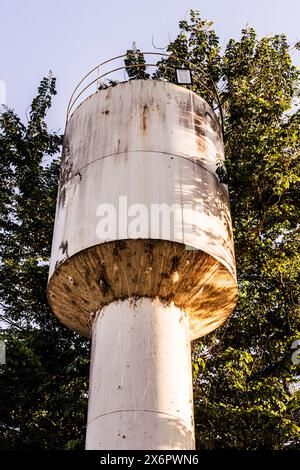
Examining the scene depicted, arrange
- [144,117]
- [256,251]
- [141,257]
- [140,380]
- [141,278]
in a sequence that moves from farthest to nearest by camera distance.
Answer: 1. [256,251]
2. [144,117]
3. [141,278]
4. [141,257]
5. [140,380]

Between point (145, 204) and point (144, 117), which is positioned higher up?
point (144, 117)

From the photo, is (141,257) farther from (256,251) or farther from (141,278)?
(256,251)

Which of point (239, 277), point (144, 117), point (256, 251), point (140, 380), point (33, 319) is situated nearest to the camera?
point (140, 380)

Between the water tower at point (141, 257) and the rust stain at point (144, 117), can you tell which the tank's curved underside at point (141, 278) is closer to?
the water tower at point (141, 257)

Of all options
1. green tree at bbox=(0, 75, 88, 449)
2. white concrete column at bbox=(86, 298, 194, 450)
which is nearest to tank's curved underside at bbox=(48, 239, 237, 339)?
white concrete column at bbox=(86, 298, 194, 450)

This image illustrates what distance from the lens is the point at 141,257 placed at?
7469mm

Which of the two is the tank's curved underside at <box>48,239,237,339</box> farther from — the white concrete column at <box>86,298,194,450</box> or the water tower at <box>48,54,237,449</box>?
the white concrete column at <box>86,298,194,450</box>

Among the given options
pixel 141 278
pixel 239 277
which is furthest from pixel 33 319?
pixel 141 278

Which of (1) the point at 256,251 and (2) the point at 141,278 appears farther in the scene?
(1) the point at 256,251

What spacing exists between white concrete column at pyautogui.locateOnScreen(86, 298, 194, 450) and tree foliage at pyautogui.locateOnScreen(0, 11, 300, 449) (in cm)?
289

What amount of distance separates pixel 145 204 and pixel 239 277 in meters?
5.83

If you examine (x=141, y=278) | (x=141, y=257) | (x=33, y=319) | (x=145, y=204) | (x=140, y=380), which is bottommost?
(x=140, y=380)

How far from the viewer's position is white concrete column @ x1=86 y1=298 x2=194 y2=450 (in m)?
6.75
